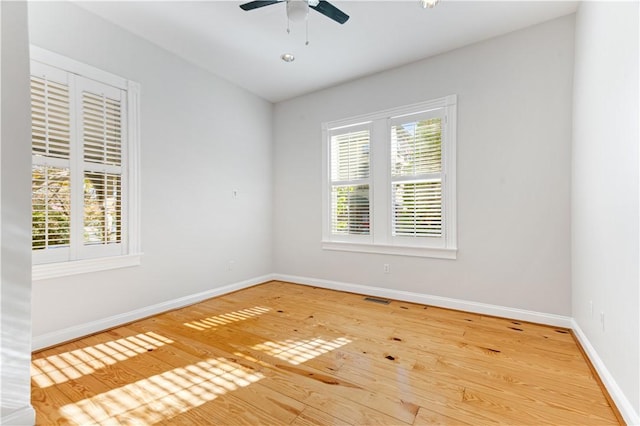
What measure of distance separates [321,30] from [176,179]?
7.70 feet

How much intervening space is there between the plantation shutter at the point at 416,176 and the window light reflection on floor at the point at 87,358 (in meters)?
2.93

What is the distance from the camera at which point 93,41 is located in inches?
112

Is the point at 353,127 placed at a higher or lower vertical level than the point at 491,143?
higher

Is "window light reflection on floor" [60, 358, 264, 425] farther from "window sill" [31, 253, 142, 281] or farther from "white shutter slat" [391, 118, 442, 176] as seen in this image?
"white shutter slat" [391, 118, 442, 176]

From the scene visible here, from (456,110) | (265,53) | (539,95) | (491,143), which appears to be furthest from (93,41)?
(539,95)

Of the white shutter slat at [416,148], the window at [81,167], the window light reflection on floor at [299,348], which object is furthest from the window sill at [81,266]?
the white shutter slat at [416,148]

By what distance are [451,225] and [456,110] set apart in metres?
1.33

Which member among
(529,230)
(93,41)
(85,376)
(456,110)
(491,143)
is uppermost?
(93,41)

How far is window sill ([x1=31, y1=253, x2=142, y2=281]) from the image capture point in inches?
97.6

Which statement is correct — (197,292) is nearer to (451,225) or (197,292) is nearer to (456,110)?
(451,225)

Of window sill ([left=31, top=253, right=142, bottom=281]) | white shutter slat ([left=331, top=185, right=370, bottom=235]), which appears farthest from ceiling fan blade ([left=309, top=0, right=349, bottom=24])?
window sill ([left=31, top=253, right=142, bottom=281])

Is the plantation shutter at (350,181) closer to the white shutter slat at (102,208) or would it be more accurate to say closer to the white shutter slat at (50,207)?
the white shutter slat at (102,208)

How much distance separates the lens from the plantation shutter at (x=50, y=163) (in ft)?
8.15

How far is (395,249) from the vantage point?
3869 millimetres
